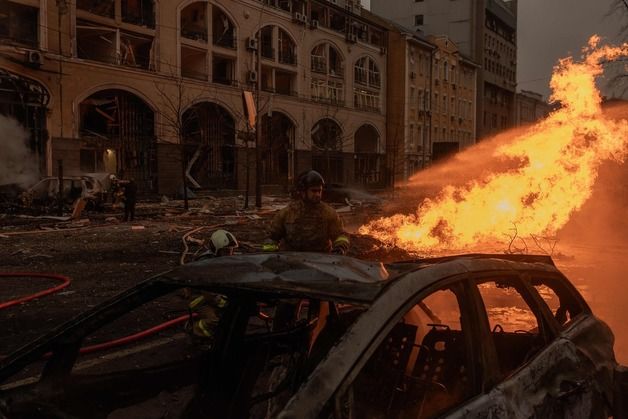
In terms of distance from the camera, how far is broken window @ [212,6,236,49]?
122ft

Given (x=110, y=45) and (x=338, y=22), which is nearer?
(x=110, y=45)

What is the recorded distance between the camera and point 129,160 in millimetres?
31828

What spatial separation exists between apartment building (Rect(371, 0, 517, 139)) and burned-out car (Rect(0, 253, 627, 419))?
68737 mm

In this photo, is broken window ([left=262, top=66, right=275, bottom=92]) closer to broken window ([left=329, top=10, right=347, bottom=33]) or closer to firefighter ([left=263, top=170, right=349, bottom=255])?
broken window ([left=329, top=10, right=347, bottom=33])

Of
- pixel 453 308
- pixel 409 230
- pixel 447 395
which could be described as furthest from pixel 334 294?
pixel 409 230

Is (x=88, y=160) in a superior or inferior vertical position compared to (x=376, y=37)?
inferior

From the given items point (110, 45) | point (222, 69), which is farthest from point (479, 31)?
point (110, 45)

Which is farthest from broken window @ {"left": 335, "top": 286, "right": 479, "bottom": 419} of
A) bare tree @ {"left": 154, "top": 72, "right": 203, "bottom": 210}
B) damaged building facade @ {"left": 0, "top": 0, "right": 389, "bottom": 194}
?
bare tree @ {"left": 154, "top": 72, "right": 203, "bottom": 210}

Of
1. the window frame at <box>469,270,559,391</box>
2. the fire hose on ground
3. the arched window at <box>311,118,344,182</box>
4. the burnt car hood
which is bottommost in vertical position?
the fire hose on ground

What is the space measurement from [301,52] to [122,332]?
39098 mm

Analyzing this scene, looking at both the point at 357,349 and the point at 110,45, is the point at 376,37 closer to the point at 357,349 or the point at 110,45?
the point at 110,45

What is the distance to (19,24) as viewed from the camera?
86.2 feet

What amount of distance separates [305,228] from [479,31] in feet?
233

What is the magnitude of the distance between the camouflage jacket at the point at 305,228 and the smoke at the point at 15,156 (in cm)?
2153
